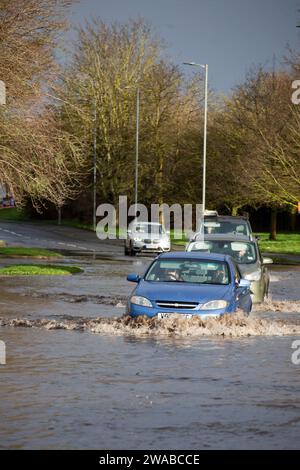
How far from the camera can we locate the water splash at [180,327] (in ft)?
58.6

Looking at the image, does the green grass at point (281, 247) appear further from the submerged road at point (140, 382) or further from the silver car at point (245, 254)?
the submerged road at point (140, 382)

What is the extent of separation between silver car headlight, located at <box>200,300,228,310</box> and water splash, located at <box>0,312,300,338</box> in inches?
7.0

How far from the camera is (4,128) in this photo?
3609cm

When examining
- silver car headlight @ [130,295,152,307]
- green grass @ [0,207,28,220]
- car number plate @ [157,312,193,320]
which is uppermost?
silver car headlight @ [130,295,152,307]

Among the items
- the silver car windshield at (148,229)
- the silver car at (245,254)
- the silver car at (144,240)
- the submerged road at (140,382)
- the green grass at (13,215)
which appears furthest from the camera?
the green grass at (13,215)

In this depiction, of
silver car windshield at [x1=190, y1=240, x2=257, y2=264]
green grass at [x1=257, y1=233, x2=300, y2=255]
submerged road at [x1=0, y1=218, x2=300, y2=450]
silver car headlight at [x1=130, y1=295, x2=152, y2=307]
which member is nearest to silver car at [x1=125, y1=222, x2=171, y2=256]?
green grass at [x1=257, y1=233, x2=300, y2=255]

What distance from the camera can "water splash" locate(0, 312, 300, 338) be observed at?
17.9 m

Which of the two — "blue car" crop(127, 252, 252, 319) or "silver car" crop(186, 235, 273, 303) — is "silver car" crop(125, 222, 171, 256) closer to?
"silver car" crop(186, 235, 273, 303)

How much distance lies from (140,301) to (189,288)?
872 millimetres

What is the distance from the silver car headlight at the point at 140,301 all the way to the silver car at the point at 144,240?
96.9ft

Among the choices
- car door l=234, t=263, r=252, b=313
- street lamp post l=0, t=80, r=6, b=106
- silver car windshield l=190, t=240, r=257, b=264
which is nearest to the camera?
car door l=234, t=263, r=252, b=313

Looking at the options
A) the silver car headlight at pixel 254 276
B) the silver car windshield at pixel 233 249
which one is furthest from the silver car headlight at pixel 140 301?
the silver car windshield at pixel 233 249

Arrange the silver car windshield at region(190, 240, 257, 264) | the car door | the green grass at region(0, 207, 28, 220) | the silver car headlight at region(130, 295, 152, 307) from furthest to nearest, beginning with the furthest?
the green grass at region(0, 207, 28, 220)
the silver car windshield at region(190, 240, 257, 264)
the car door
the silver car headlight at region(130, 295, 152, 307)
